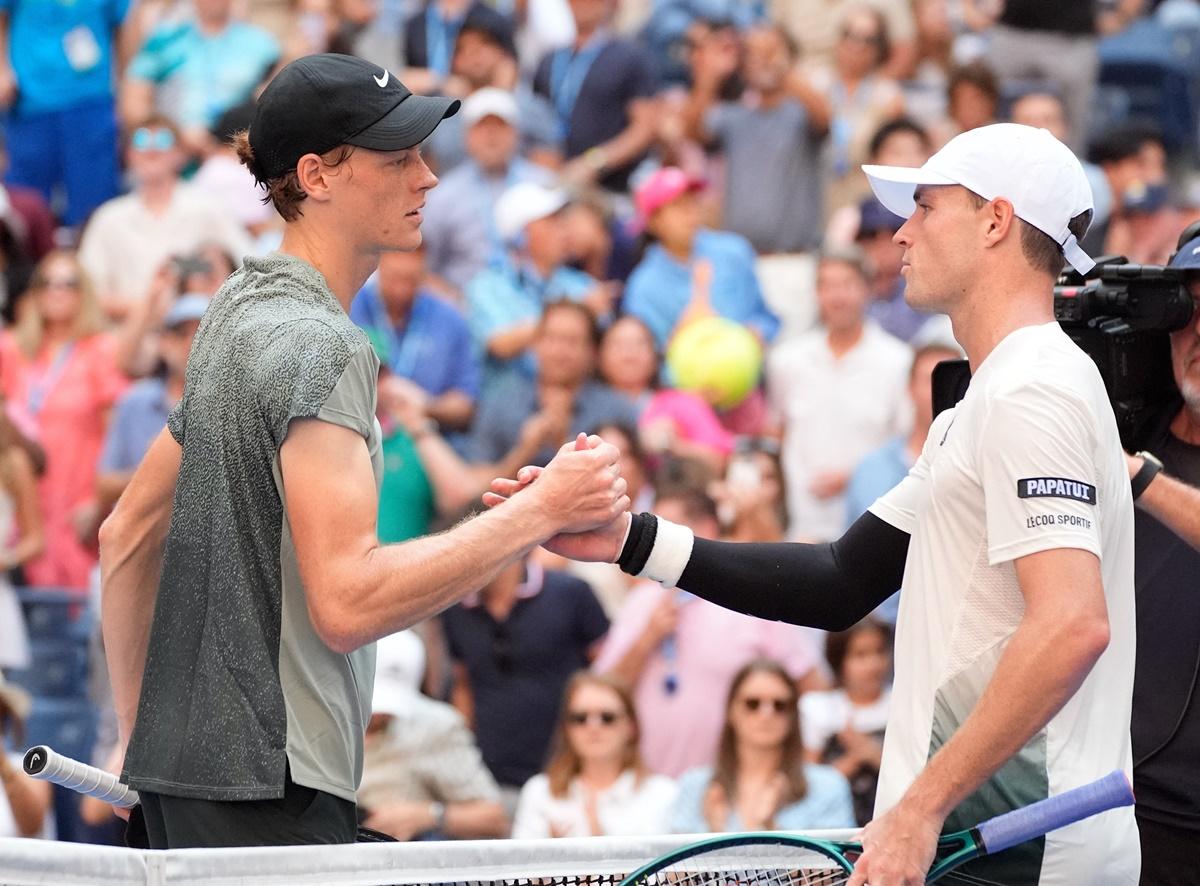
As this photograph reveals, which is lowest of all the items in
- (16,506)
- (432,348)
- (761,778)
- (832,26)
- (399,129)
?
(761,778)

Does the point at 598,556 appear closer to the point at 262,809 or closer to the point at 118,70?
the point at 262,809

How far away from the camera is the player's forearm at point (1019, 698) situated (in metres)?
2.79

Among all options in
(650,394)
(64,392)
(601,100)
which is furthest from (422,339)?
(601,100)

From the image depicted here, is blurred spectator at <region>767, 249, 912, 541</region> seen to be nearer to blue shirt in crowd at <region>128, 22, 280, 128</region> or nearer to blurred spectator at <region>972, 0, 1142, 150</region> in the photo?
blurred spectator at <region>972, 0, 1142, 150</region>

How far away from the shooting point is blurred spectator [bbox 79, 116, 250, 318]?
30.8 feet

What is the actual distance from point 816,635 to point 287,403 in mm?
4660

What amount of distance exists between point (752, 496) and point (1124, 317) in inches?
156

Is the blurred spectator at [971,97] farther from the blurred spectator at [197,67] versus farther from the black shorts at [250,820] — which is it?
the black shorts at [250,820]

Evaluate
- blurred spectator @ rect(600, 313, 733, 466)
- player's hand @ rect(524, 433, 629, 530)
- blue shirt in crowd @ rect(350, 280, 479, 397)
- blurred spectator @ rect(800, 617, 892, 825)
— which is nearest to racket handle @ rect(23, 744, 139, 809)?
player's hand @ rect(524, 433, 629, 530)

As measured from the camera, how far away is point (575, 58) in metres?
11.0

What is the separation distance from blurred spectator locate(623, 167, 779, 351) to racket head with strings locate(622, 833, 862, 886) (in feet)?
20.6

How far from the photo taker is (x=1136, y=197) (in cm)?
934

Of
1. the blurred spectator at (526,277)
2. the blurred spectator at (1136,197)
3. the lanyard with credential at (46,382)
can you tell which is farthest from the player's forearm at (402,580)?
the blurred spectator at (1136,197)

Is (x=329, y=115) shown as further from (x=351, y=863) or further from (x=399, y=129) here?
(x=351, y=863)
